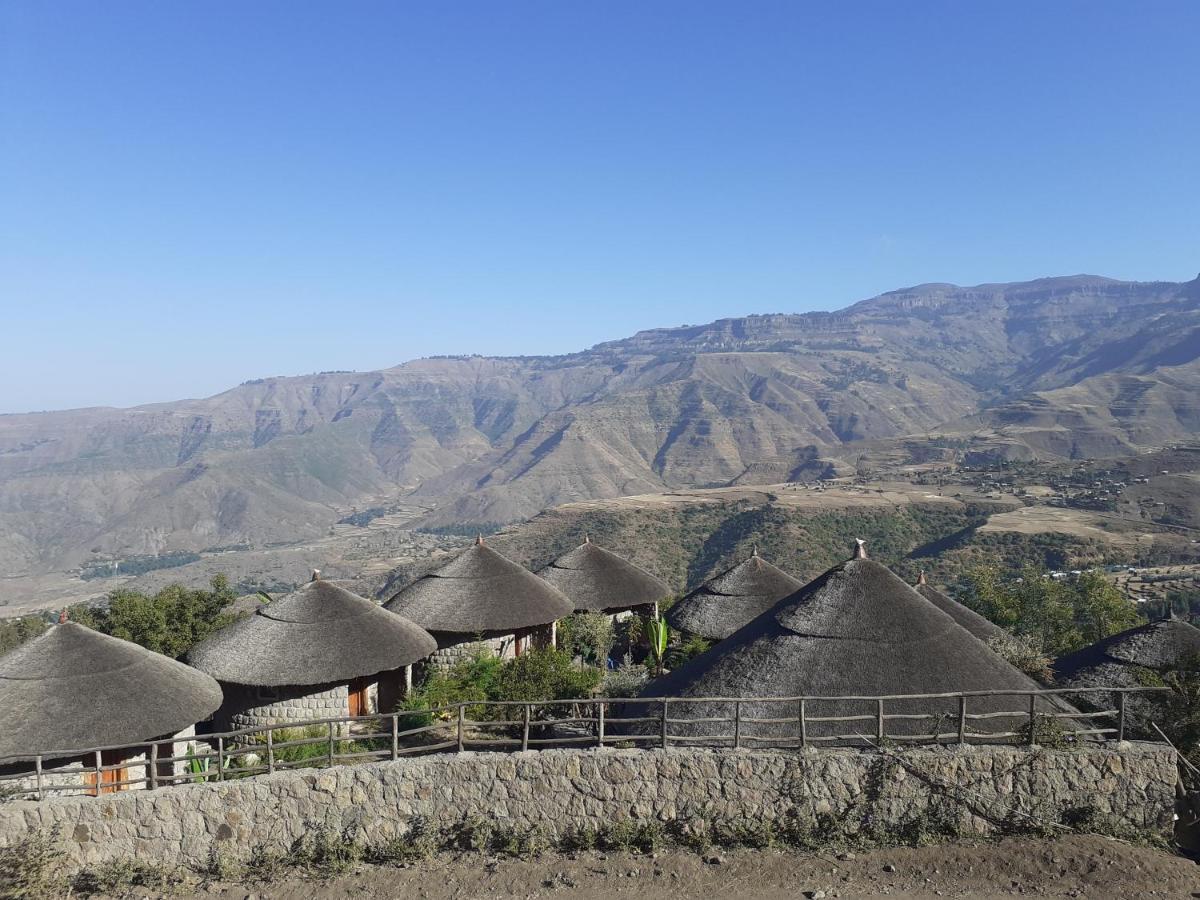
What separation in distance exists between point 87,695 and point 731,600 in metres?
14.4

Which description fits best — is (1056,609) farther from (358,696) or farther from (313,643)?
(313,643)

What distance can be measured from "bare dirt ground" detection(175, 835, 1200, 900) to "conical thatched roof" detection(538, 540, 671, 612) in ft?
43.0

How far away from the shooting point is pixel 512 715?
1319cm

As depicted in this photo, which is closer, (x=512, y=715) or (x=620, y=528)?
(x=512, y=715)

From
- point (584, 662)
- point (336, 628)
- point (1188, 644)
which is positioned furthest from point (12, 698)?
point (1188, 644)

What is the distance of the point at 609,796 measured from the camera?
33.5ft

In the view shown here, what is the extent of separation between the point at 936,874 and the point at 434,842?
586 centimetres

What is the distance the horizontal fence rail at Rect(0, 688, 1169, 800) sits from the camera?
10.3m

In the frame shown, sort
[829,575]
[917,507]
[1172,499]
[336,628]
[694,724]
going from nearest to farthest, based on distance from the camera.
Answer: [694,724]
[829,575]
[336,628]
[1172,499]
[917,507]

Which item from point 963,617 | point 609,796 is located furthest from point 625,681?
point 963,617

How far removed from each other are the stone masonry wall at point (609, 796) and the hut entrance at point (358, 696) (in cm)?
570

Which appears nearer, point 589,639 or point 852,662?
point 852,662

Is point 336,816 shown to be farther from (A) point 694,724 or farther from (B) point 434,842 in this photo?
(A) point 694,724

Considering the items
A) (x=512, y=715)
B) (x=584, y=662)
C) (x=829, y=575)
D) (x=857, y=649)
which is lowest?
(x=584, y=662)
